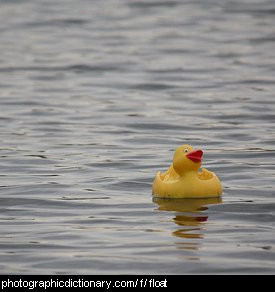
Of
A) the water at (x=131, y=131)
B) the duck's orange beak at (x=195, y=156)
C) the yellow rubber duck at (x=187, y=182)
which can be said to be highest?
the duck's orange beak at (x=195, y=156)

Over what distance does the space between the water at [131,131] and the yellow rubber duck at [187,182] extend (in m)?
0.11

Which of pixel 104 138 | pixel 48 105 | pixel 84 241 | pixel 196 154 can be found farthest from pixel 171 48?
pixel 84 241

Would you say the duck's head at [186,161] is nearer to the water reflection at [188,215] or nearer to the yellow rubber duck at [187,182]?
the yellow rubber duck at [187,182]

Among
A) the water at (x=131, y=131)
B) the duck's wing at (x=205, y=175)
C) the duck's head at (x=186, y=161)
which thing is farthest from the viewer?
the duck's wing at (x=205, y=175)

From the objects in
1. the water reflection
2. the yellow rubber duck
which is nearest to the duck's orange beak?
the yellow rubber duck

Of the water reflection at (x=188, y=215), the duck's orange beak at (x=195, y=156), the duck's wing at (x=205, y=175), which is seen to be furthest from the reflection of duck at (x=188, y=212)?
the duck's orange beak at (x=195, y=156)

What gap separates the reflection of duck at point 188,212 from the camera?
325 inches

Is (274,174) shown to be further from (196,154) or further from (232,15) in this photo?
(232,15)

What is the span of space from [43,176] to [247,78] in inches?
252

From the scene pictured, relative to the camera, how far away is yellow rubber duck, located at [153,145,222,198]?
29.6 feet

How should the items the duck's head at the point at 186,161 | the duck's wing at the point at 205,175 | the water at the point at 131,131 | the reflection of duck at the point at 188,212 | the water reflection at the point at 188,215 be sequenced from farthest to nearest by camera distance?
the duck's wing at the point at 205,175
the duck's head at the point at 186,161
the reflection of duck at the point at 188,212
the water reflection at the point at 188,215
the water at the point at 131,131

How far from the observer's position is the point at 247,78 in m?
16.2

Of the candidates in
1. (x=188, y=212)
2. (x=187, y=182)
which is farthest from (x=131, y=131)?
(x=188, y=212)

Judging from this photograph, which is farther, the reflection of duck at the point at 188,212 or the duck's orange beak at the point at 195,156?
the duck's orange beak at the point at 195,156
